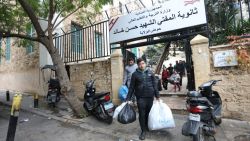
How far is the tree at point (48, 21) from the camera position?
7125 mm

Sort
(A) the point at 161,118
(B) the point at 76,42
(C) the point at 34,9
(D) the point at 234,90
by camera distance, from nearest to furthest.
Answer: (A) the point at 161,118 → (D) the point at 234,90 → (C) the point at 34,9 → (B) the point at 76,42

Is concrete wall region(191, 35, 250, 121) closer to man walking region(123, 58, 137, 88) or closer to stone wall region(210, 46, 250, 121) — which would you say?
stone wall region(210, 46, 250, 121)

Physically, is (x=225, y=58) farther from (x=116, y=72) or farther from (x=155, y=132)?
(x=116, y=72)

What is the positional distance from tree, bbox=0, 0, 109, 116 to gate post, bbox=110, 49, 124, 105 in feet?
5.10

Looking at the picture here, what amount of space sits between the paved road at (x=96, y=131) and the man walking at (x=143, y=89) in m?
0.59

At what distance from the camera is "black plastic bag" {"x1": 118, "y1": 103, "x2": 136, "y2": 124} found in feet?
16.0

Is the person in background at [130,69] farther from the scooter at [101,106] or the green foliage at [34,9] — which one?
the green foliage at [34,9]

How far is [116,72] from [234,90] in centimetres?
404

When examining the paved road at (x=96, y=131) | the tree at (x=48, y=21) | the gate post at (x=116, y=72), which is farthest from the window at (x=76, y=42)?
the paved road at (x=96, y=131)

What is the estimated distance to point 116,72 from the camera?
8453 millimetres

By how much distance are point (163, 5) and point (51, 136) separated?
548 centimetres

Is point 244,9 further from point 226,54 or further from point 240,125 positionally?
point 240,125

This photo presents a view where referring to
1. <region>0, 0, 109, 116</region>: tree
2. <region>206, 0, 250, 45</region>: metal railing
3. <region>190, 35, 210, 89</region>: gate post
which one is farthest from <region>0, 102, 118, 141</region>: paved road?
<region>206, 0, 250, 45</region>: metal railing

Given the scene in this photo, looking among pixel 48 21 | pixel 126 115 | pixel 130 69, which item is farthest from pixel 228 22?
pixel 48 21
